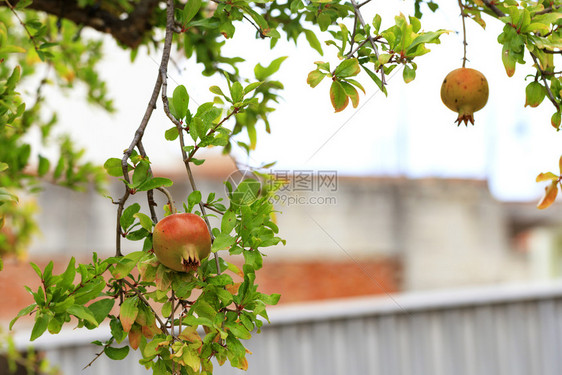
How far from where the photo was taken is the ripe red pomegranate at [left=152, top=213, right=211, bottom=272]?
436 millimetres

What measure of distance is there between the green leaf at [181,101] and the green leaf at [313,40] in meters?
0.33

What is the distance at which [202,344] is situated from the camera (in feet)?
1.51

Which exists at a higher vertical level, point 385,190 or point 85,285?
point 385,190

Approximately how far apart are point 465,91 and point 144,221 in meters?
0.34

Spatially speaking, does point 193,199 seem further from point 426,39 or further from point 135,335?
point 426,39

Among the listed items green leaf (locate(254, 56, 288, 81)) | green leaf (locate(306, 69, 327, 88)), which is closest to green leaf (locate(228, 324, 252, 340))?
green leaf (locate(306, 69, 327, 88))

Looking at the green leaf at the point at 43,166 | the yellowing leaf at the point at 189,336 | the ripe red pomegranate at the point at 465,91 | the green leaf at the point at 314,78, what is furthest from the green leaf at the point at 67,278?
the green leaf at the point at 43,166

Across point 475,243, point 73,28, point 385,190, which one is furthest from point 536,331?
point 475,243

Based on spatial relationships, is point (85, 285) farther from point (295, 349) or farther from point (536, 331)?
point (536, 331)

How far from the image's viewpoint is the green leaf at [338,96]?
20.3 inches

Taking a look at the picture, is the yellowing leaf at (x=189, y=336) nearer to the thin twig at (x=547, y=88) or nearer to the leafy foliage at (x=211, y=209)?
the leafy foliage at (x=211, y=209)

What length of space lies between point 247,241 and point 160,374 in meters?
0.13

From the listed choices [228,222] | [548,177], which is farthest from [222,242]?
[548,177]

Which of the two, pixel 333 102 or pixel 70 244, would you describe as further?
pixel 70 244
